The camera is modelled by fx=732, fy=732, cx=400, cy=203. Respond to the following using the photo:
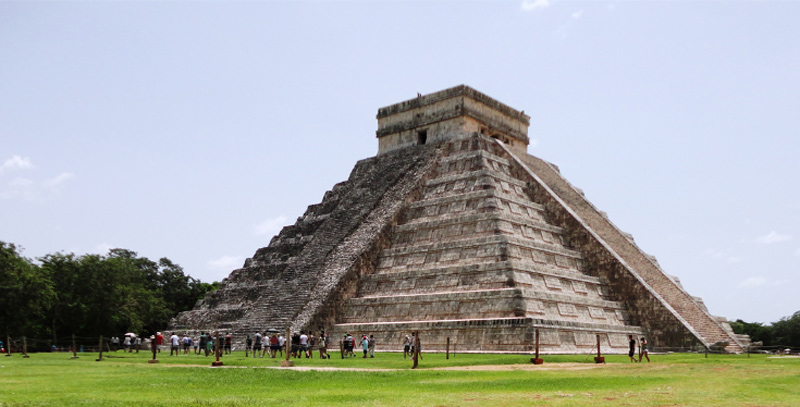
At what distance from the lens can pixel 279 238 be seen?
31406 mm

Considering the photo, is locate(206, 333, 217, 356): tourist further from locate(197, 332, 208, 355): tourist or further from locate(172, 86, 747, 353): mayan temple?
locate(172, 86, 747, 353): mayan temple

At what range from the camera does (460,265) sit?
906 inches

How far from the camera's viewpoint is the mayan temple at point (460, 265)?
2134cm

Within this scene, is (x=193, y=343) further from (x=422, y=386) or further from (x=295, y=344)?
(x=422, y=386)

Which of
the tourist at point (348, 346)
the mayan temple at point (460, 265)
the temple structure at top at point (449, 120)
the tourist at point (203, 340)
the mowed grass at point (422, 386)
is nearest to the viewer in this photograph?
the mowed grass at point (422, 386)

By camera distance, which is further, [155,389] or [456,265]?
[456,265]

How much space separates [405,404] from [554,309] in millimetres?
13144

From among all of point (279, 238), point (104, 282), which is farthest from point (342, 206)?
point (104, 282)

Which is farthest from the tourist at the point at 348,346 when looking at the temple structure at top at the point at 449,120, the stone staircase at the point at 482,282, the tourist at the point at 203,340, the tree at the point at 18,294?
the tree at the point at 18,294

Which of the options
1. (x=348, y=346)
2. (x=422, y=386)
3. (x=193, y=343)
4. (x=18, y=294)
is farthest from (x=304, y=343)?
(x=18, y=294)

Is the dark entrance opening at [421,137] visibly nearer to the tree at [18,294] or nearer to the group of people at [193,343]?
the group of people at [193,343]

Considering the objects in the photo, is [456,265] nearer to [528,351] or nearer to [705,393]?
[528,351]

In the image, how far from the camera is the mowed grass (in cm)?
936

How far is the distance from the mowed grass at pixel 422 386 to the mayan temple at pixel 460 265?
450 cm
